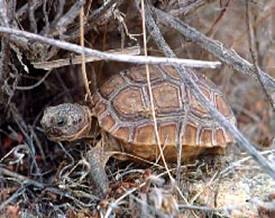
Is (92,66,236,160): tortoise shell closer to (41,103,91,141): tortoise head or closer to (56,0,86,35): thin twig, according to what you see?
(41,103,91,141): tortoise head

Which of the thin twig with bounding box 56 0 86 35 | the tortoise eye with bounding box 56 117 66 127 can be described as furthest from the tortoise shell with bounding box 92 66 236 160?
the thin twig with bounding box 56 0 86 35

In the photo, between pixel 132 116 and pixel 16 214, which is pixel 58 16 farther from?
pixel 16 214

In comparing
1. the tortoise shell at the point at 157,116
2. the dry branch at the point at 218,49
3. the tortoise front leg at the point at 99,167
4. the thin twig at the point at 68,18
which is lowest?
the tortoise front leg at the point at 99,167

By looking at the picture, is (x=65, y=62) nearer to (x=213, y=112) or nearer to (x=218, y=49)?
(x=218, y=49)

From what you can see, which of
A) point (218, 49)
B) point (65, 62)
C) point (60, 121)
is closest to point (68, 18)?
point (65, 62)

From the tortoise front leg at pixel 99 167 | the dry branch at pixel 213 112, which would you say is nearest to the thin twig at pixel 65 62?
the dry branch at pixel 213 112

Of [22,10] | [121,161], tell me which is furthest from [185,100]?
[22,10]

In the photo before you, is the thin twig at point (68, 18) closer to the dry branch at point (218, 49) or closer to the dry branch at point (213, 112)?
the dry branch at point (213, 112)

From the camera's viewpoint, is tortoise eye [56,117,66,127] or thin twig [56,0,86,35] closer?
thin twig [56,0,86,35]
